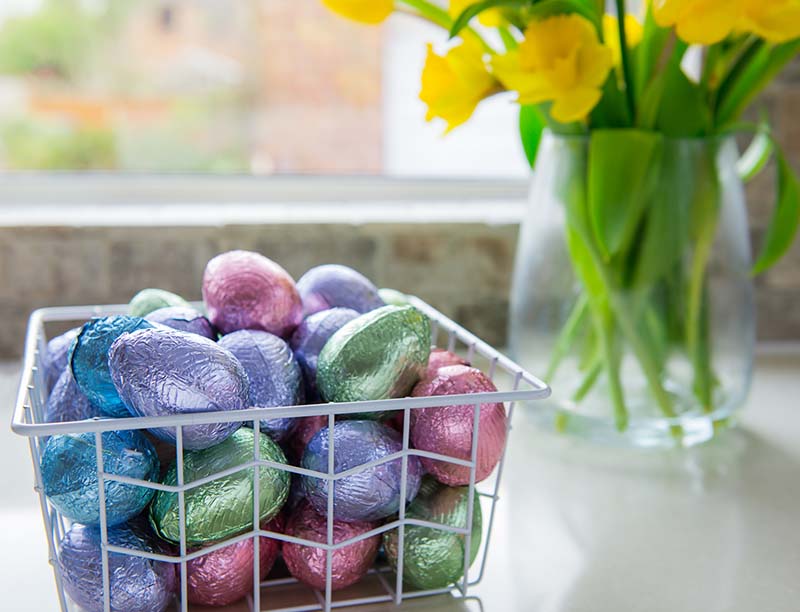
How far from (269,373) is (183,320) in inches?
3.0

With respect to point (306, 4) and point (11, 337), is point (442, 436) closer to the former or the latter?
point (11, 337)

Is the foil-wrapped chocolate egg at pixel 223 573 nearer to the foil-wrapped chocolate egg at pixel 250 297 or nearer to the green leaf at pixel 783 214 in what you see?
the foil-wrapped chocolate egg at pixel 250 297

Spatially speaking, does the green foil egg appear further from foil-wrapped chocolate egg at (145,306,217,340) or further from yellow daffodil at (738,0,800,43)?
yellow daffodil at (738,0,800,43)

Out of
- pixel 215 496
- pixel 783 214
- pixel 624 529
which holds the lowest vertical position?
pixel 624 529

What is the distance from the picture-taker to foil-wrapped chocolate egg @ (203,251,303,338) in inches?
24.8

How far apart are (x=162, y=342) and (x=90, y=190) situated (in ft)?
2.57

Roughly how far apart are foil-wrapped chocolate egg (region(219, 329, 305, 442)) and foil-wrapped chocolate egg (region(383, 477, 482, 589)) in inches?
3.7

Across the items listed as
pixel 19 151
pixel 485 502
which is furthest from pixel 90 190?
pixel 485 502

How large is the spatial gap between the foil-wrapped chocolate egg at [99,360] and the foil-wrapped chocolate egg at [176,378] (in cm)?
2

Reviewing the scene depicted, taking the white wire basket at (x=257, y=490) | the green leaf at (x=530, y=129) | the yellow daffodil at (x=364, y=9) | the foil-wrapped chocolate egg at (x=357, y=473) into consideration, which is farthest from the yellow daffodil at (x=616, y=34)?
the foil-wrapped chocolate egg at (x=357, y=473)

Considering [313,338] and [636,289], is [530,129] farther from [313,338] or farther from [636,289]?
[313,338]

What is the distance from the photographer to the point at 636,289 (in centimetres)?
82

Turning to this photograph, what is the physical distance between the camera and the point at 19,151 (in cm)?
124

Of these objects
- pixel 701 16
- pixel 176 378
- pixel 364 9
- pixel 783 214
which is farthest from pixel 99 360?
pixel 783 214
